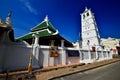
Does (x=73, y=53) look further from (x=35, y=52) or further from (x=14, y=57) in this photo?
(x=14, y=57)

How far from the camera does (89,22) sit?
140ft

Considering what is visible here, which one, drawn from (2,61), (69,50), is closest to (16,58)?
(2,61)

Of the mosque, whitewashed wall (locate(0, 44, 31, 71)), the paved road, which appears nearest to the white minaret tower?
the mosque

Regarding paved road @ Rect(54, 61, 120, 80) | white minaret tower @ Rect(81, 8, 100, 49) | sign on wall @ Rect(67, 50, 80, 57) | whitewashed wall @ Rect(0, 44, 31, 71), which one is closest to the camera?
paved road @ Rect(54, 61, 120, 80)

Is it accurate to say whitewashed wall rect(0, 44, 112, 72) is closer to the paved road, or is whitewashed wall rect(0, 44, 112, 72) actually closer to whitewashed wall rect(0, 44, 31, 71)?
whitewashed wall rect(0, 44, 31, 71)

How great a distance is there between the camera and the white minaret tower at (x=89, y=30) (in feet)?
129

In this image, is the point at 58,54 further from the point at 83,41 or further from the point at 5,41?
the point at 83,41

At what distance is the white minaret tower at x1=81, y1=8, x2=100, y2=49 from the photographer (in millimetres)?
39438

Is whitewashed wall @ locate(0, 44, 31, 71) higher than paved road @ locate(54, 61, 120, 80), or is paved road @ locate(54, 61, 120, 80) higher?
whitewashed wall @ locate(0, 44, 31, 71)

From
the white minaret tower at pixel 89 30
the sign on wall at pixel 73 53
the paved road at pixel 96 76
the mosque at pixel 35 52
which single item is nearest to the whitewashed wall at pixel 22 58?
the mosque at pixel 35 52

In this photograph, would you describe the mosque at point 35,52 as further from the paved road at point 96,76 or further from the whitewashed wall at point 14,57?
the paved road at point 96,76

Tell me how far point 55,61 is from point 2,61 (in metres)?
7.05

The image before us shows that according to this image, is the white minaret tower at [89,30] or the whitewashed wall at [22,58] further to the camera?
the white minaret tower at [89,30]

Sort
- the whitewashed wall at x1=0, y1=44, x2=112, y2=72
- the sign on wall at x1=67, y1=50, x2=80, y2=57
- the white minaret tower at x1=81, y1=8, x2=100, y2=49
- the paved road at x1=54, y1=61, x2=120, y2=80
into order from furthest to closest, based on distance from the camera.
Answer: the white minaret tower at x1=81, y1=8, x2=100, y2=49 < the sign on wall at x1=67, y1=50, x2=80, y2=57 < the whitewashed wall at x1=0, y1=44, x2=112, y2=72 < the paved road at x1=54, y1=61, x2=120, y2=80
